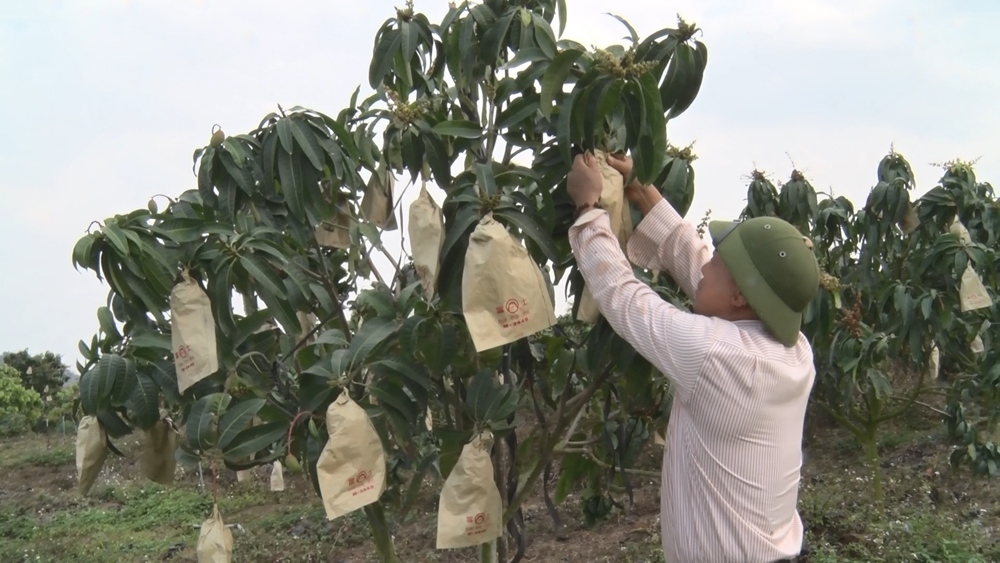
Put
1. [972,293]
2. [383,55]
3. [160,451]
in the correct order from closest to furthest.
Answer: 1. [160,451]
2. [383,55]
3. [972,293]

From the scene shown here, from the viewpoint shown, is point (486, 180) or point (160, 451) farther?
point (160, 451)

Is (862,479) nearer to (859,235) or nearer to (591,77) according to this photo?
(859,235)

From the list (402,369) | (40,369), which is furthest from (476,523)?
(40,369)

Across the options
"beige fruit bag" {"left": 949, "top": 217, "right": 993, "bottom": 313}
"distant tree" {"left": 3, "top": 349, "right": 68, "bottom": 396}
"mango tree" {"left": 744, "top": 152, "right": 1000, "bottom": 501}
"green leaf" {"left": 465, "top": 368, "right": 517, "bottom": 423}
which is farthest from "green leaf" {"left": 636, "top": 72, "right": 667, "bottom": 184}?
"distant tree" {"left": 3, "top": 349, "right": 68, "bottom": 396}

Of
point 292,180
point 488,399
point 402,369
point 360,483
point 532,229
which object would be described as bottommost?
point 360,483

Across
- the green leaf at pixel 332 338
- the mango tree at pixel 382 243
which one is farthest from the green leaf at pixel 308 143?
the green leaf at pixel 332 338

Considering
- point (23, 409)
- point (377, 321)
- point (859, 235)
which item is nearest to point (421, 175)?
point (377, 321)

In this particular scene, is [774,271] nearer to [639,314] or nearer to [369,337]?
[639,314]

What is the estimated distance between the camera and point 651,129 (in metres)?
1.58

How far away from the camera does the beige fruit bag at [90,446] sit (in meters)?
1.88

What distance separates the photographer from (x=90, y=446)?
74.3 inches

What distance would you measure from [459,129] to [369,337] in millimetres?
483

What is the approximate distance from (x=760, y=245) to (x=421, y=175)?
Answer: 783 mm

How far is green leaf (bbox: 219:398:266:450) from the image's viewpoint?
172cm
